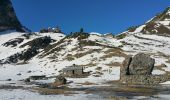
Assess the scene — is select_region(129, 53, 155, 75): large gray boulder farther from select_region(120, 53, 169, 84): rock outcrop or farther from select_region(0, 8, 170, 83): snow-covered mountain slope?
select_region(0, 8, 170, 83): snow-covered mountain slope

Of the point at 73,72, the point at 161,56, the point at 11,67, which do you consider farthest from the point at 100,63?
the point at 11,67

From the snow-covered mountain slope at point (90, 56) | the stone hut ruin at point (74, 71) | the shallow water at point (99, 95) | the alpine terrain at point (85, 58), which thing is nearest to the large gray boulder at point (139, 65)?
the shallow water at point (99, 95)

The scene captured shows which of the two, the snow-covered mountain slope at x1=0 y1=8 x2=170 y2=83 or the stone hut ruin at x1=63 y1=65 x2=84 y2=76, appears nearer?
the stone hut ruin at x1=63 y1=65 x2=84 y2=76

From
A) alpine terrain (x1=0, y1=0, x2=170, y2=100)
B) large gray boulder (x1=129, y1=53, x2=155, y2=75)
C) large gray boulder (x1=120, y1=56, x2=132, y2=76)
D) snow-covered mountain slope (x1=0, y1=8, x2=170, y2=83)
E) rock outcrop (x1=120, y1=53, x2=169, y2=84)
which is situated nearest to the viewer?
rock outcrop (x1=120, y1=53, x2=169, y2=84)

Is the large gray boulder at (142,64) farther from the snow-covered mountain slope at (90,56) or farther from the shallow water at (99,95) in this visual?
the snow-covered mountain slope at (90,56)

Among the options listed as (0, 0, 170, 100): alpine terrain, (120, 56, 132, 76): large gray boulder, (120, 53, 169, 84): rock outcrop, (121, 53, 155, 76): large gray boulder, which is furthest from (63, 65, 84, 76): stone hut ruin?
(121, 53, 155, 76): large gray boulder

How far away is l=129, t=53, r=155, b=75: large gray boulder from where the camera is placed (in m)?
73.6

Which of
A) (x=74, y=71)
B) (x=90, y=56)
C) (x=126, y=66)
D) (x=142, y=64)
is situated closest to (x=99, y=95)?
(x=142, y=64)

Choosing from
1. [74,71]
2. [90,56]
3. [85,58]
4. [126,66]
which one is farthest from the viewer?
[90,56]

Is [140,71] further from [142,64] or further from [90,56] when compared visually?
[90,56]

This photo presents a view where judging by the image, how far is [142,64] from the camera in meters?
73.6

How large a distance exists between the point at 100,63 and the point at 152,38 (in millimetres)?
74440

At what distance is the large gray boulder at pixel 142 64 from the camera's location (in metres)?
73.6

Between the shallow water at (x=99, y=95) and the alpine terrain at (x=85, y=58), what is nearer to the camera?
the shallow water at (x=99, y=95)
